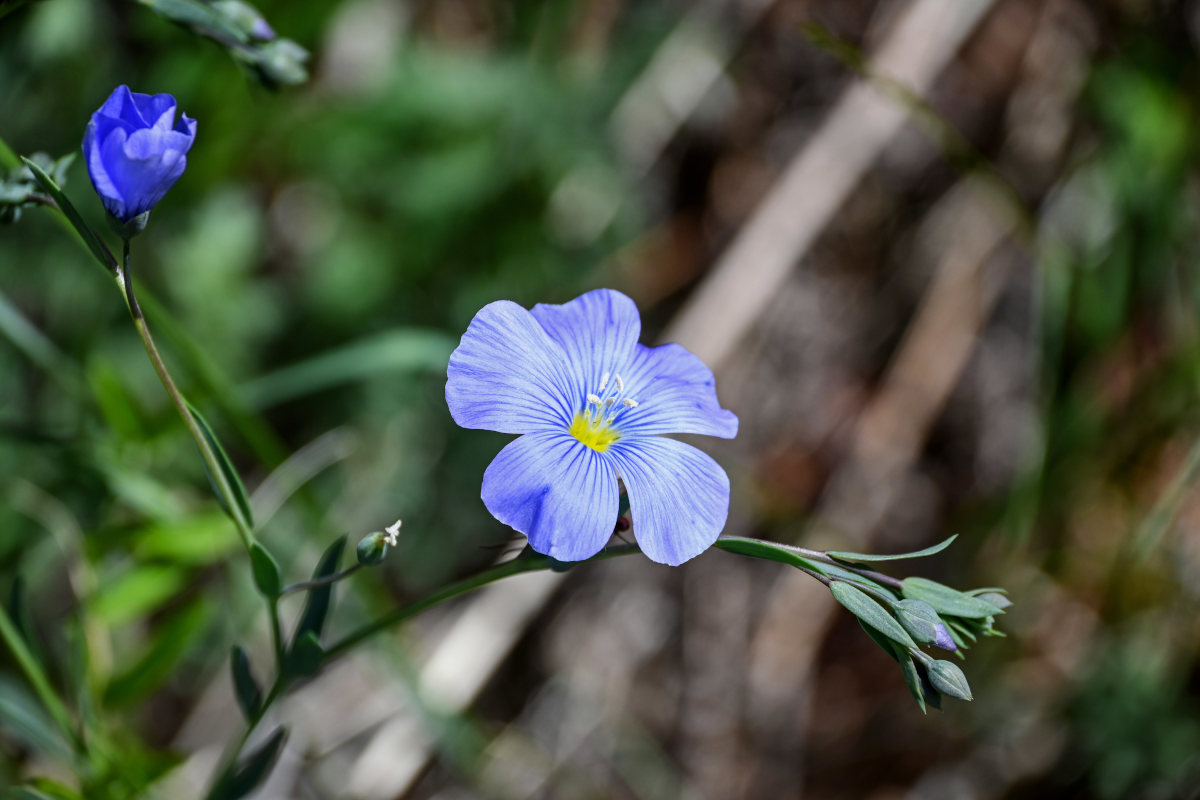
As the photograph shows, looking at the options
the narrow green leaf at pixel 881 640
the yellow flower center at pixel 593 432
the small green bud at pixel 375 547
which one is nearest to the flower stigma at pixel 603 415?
the yellow flower center at pixel 593 432

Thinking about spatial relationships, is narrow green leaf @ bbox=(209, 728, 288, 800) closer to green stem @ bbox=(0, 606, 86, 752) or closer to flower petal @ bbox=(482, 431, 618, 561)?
green stem @ bbox=(0, 606, 86, 752)

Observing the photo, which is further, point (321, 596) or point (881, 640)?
point (321, 596)

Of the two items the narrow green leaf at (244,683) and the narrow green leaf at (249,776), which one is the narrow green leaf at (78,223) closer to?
the narrow green leaf at (244,683)

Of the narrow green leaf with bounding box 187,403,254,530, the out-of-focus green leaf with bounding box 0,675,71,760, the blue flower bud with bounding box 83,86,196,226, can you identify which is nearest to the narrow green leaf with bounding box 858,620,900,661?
the narrow green leaf with bounding box 187,403,254,530

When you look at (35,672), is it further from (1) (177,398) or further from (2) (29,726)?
(1) (177,398)

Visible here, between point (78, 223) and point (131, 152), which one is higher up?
point (131, 152)

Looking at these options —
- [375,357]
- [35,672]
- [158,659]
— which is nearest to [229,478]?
[35,672]
